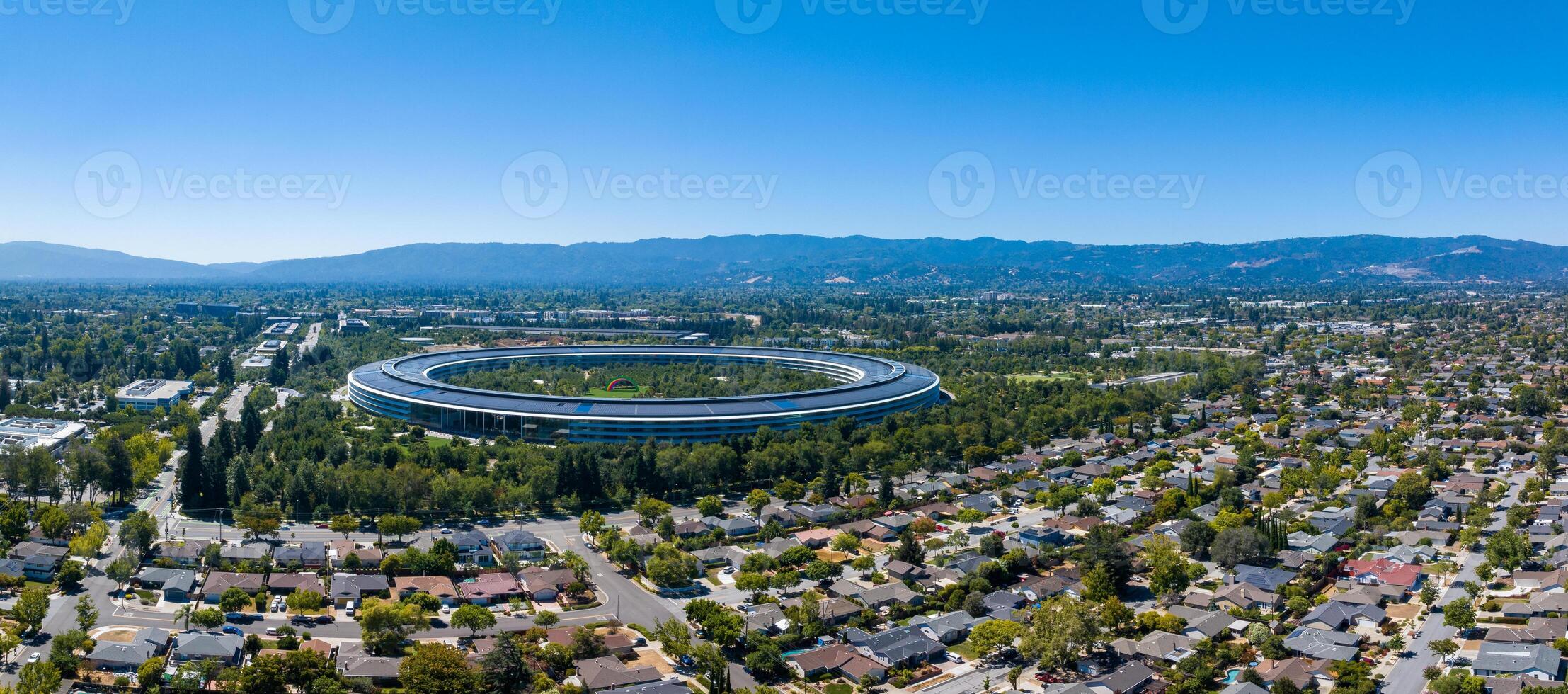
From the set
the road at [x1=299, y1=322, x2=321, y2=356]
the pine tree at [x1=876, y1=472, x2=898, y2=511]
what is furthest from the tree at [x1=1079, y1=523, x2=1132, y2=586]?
the road at [x1=299, y1=322, x2=321, y2=356]

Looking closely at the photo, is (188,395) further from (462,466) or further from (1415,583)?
(1415,583)

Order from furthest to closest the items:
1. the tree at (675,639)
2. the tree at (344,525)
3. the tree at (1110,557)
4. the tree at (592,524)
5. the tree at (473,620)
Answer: the tree at (592,524)
the tree at (344,525)
the tree at (1110,557)
the tree at (473,620)
the tree at (675,639)

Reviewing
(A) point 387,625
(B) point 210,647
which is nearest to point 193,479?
(B) point 210,647

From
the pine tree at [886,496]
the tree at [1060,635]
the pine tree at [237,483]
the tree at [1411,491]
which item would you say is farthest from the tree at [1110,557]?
the pine tree at [237,483]

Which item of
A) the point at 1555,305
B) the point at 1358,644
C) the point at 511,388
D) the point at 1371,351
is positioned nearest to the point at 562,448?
the point at 511,388

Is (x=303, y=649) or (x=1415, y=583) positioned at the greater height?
(x=303, y=649)

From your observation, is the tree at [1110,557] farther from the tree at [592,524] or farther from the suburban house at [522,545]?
the suburban house at [522,545]
